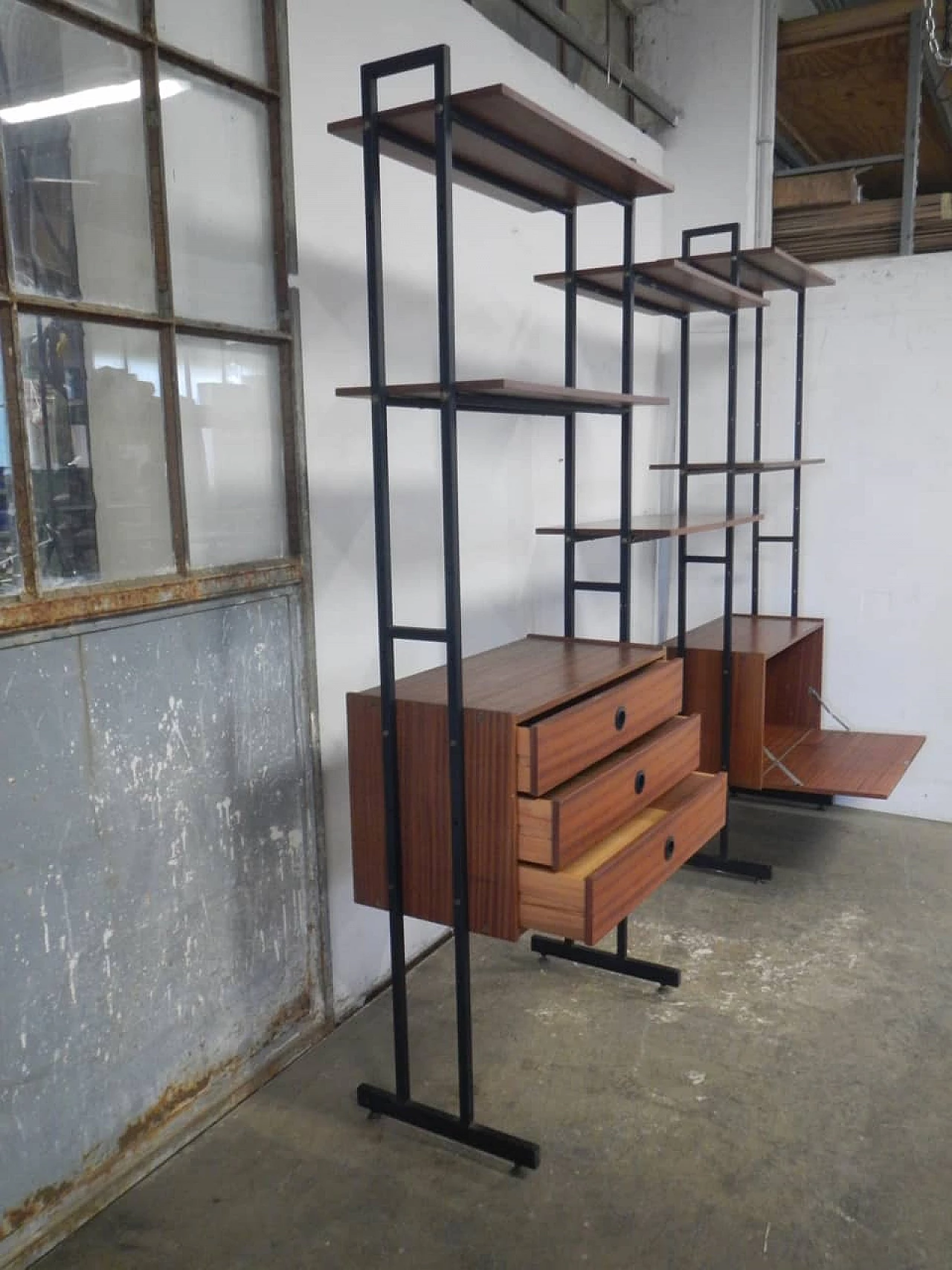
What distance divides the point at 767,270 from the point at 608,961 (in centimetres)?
222

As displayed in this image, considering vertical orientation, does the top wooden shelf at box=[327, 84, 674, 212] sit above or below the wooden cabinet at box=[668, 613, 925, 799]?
above

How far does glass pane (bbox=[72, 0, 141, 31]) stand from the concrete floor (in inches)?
81.7


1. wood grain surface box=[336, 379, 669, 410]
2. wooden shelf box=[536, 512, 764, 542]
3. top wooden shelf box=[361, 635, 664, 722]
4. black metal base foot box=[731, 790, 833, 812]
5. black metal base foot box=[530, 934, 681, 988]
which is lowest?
black metal base foot box=[731, 790, 833, 812]

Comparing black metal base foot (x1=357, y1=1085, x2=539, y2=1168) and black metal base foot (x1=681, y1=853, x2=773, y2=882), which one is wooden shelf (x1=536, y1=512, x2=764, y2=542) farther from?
black metal base foot (x1=357, y1=1085, x2=539, y2=1168)

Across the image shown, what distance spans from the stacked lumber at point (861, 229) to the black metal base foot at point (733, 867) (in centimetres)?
228

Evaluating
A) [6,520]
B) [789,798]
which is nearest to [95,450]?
[6,520]

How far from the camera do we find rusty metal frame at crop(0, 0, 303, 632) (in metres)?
1.61

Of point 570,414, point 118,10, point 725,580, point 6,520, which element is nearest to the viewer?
point 6,520

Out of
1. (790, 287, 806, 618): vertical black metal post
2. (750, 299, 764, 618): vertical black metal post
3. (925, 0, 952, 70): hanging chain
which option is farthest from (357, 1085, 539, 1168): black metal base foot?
(925, 0, 952, 70): hanging chain

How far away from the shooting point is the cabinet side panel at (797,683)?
3766 millimetres

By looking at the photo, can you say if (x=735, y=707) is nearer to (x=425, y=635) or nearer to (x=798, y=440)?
(x=798, y=440)

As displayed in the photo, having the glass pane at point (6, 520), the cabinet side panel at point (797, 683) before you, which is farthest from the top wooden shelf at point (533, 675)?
the cabinet side panel at point (797, 683)

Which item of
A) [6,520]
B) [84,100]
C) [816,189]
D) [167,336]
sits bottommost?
[6,520]

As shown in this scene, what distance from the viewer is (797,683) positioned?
382 cm
